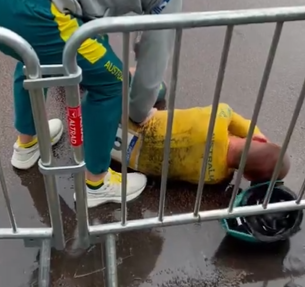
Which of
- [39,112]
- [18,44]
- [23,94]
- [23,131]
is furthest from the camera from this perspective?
[23,131]

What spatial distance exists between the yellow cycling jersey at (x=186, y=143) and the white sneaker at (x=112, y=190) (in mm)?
84

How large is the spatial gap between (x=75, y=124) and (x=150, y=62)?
0.54 meters

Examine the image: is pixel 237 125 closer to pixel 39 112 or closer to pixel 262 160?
pixel 262 160

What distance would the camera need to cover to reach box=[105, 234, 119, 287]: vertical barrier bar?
6.98 feet

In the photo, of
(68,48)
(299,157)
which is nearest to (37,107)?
(68,48)

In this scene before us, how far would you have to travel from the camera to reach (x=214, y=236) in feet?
7.81

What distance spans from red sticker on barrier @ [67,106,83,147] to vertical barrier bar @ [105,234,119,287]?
59cm

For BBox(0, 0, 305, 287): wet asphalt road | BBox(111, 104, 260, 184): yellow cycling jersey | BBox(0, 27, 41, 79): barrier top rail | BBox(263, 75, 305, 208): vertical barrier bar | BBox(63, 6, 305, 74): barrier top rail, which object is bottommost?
BBox(0, 0, 305, 287): wet asphalt road

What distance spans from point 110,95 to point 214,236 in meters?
0.74

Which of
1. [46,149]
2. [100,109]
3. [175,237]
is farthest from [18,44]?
[175,237]

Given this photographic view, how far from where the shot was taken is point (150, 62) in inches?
83.4

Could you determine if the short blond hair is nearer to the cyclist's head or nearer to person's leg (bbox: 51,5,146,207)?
the cyclist's head

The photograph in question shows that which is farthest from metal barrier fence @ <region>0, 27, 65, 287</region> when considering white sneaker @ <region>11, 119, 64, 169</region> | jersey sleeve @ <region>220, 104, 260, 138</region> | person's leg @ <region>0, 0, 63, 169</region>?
jersey sleeve @ <region>220, 104, 260, 138</region>

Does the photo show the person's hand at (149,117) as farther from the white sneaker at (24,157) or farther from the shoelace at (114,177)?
the white sneaker at (24,157)
